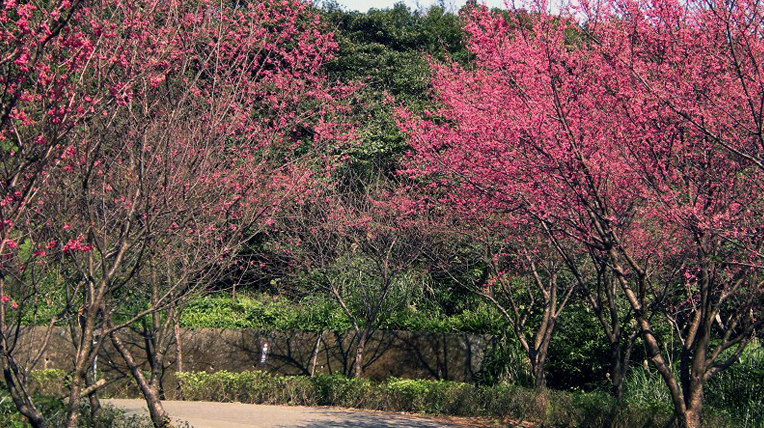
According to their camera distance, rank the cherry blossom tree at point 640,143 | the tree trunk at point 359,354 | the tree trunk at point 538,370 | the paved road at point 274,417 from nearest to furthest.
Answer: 1. the cherry blossom tree at point 640,143
2. the paved road at point 274,417
3. the tree trunk at point 538,370
4. the tree trunk at point 359,354

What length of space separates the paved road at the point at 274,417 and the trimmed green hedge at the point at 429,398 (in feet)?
1.89

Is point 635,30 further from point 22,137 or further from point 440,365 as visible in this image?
point 440,365

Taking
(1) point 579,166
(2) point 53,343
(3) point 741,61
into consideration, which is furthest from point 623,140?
(2) point 53,343

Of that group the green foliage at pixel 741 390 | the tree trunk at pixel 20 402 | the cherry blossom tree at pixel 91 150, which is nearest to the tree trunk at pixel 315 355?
the green foliage at pixel 741 390

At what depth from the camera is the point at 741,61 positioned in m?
6.49

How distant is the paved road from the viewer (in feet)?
39.0

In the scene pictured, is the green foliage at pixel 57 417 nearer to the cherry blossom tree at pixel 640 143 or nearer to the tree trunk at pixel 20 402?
the tree trunk at pixel 20 402

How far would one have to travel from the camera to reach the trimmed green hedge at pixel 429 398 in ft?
35.8

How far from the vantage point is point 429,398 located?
14.0 meters

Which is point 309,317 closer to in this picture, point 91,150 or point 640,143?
point 640,143

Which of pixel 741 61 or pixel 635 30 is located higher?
pixel 635 30

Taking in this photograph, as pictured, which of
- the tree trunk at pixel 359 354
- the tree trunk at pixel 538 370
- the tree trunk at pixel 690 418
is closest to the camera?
the tree trunk at pixel 690 418

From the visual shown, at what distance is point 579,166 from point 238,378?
1082 centimetres

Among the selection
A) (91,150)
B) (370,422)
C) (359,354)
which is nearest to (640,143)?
(91,150)
